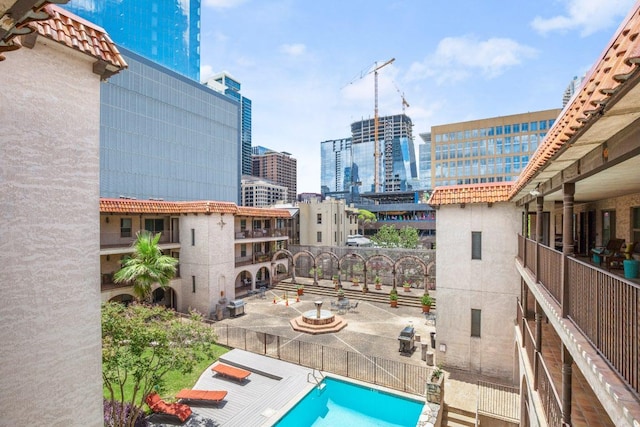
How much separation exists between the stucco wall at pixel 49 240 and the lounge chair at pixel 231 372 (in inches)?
302

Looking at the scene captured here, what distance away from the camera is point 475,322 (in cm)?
1517

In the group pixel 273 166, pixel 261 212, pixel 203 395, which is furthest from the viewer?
pixel 273 166

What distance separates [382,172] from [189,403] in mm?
162894

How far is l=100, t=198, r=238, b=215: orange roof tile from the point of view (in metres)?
21.5

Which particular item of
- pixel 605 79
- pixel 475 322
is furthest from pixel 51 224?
pixel 475 322

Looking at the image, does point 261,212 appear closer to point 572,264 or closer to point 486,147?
point 572,264

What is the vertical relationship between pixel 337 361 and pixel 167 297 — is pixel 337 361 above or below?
below

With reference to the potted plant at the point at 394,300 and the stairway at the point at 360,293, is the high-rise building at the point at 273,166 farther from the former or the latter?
the potted plant at the point at 394,300

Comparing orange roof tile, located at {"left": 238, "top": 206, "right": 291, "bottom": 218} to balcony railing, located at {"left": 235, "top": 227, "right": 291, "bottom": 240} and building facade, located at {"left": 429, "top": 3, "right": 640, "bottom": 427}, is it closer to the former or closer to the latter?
balcony railing, located at {"left": 235, "top": 227, "right": 291, "bottom": 240}

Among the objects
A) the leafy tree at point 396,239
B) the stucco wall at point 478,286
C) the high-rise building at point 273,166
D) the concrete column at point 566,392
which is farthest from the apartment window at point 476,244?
the high-rise building at point 273,166

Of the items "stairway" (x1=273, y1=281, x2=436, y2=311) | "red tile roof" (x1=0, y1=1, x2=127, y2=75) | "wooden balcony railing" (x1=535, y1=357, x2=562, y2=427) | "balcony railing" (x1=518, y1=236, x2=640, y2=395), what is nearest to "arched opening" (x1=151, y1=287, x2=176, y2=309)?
"stairway" (x1=273, y1=281, x2=436, y2=311)

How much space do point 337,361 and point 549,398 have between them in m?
11.0

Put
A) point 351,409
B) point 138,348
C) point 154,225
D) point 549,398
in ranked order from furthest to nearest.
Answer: point 154,225
point 351,409
point 138,348
point 549,398

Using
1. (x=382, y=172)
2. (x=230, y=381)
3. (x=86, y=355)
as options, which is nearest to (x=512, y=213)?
(x=230, y=381)
